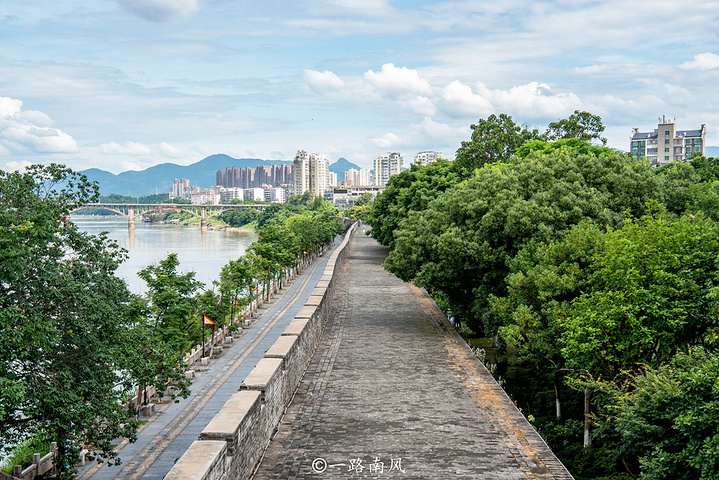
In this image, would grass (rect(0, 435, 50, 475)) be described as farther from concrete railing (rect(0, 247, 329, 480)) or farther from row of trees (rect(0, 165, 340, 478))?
row of trees (rect(0, 165, 340, 478))

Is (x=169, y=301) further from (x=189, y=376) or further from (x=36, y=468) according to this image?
(x=36, y=468)

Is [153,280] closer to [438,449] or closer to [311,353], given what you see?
[311,353]

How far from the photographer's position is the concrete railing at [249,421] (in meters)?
7.66

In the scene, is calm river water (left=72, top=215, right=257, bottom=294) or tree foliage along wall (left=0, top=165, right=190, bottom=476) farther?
Result: calm river water (left=72, top=215, right=257, bottom=294)

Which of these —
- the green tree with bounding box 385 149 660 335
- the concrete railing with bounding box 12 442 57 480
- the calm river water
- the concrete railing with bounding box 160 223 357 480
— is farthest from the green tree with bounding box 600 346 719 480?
the calm river water

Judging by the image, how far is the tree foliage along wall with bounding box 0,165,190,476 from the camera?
31.4 feet

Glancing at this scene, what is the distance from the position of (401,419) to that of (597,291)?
5819mm

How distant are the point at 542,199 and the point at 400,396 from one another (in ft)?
27.6

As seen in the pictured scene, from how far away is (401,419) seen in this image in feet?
39.2

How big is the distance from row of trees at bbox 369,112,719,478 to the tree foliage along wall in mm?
8210

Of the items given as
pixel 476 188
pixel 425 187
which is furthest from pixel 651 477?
pixel 425 187

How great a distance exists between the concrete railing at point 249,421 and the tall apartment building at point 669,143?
85638 mm

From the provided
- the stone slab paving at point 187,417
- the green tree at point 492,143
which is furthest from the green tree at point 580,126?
the stone slab paving at point 187,417

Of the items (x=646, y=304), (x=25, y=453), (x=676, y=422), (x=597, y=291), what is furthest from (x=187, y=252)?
(x=676, y=422)
